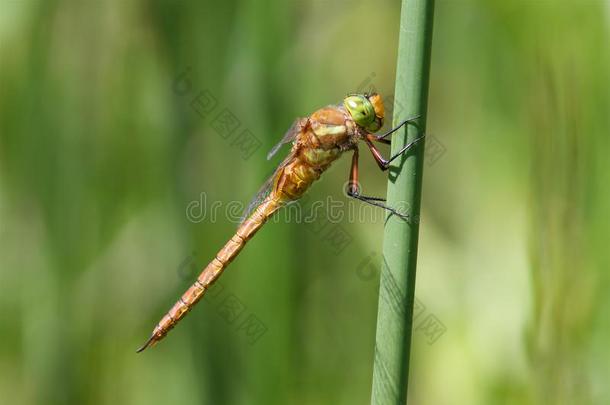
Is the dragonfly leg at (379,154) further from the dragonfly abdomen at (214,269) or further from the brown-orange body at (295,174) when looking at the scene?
the dragonfly abdomen at (214,269)

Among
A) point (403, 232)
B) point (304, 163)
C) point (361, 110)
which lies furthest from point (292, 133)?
point (403, 232)

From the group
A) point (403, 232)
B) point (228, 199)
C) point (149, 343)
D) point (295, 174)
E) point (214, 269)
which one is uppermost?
point (295, 174)

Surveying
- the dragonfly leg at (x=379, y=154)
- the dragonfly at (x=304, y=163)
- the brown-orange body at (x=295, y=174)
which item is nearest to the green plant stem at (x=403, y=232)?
the dragonfly leg at (x=379, y=154)

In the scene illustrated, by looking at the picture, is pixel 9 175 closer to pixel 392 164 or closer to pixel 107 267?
pixel 107 267

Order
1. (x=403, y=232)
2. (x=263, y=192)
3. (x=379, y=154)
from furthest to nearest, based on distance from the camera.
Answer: (x=263, y=192), (x=379, y=154), (x=403, y=232)

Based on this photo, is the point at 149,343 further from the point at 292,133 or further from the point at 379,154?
the point at 379,154

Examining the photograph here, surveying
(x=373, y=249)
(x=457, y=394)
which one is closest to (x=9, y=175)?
(x=373, y=249)

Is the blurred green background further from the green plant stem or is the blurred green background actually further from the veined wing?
the green plant stem

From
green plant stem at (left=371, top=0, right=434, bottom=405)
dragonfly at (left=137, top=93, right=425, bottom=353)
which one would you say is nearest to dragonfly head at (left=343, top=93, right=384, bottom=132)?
dragonfly at (left=137, top=93, right=425, bottom=353)
